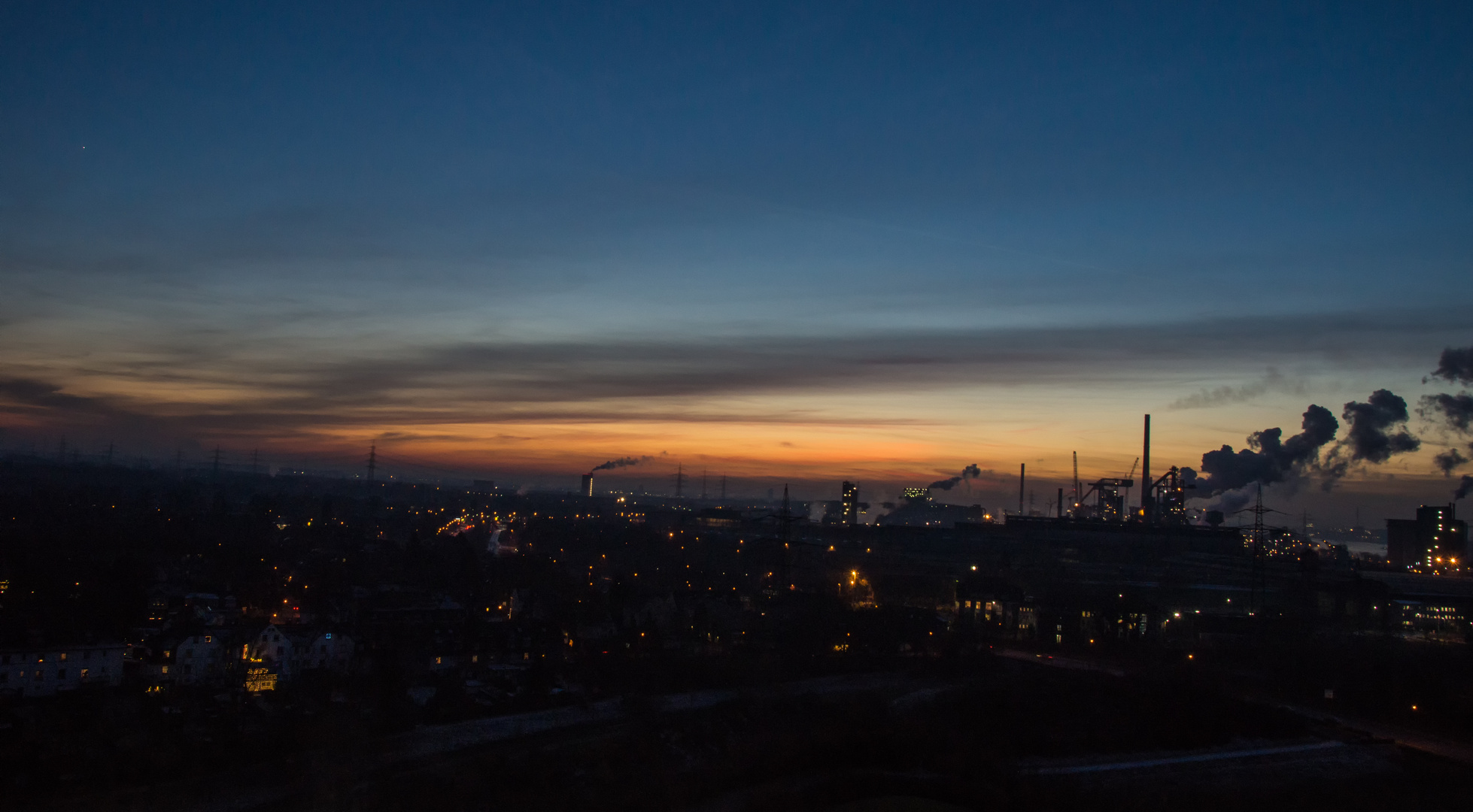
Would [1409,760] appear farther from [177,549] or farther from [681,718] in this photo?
[177,549]

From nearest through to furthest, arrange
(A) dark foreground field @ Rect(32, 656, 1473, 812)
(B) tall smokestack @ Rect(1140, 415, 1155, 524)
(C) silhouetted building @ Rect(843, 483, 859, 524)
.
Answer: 1. (A) dark foreground field @ Rect(32, 656, 1473, 812)
2. (B) tall smokestack @ Rect(1140, 415, 1155, 524)
3. (C) silhouetted building @ Rect(843, 483, 859, 524)

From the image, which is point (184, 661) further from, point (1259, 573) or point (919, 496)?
point (919, 496)

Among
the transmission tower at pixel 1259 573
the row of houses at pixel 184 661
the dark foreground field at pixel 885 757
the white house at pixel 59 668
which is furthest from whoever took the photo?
the transmission tower at pixel 1259 573

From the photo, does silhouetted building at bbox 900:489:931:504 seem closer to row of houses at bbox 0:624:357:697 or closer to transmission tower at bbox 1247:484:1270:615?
transmission tower at bbox 1247:484:1270:615

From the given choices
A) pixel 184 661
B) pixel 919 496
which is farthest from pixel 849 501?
pixel 184 661

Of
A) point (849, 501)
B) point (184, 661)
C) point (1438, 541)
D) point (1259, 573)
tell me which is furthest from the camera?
point (849, 501)

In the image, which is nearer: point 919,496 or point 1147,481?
point 1147,481

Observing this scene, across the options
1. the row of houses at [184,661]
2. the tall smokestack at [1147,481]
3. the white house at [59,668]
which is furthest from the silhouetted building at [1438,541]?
the white house at [59,668]

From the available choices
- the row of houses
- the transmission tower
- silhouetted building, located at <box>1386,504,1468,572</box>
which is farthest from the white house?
silhouetted building, located at <box>1386,504,1468,572</box>

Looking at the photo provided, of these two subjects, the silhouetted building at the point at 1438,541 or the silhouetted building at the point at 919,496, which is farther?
the silhouetted building at the point at 919,496

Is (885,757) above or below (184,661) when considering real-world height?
above

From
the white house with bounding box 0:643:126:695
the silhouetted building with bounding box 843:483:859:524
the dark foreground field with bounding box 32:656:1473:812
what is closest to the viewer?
the dark foreground field with bounding box 32:656:1473:812

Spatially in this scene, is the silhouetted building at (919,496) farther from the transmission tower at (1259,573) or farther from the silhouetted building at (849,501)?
the transmission tower at (1259,573)
